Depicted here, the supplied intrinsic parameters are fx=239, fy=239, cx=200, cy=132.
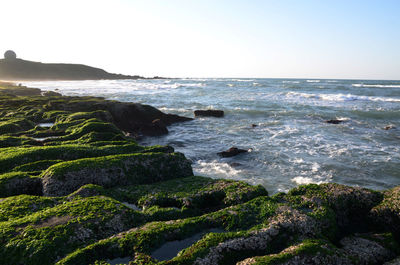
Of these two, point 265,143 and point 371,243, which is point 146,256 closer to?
point 371,243

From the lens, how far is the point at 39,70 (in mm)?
161750

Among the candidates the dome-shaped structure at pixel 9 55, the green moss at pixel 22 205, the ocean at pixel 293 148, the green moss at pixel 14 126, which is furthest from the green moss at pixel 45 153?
the dome-shaped structure at pixel 9 55

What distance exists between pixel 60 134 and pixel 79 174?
854 cm

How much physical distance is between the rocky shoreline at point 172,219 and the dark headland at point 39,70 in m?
171

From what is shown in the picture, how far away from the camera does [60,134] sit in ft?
48.2

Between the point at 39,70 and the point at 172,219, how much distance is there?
638ft

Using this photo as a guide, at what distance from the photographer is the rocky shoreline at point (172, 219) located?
15.0ft

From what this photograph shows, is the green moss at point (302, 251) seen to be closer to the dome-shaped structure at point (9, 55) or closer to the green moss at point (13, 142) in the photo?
the green moss at point (13, 142)

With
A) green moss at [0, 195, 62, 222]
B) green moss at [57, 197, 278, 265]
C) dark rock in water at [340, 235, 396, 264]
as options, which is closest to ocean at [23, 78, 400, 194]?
green moss at [57, 197, 278, 265]

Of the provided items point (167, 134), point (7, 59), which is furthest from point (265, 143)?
point (7, 59)

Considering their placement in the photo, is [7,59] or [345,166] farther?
[7,59]

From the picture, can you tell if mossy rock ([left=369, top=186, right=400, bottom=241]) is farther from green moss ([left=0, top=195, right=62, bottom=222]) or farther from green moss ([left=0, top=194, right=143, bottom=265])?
green moss ([left=0, top=195, right=62, bottom=222])

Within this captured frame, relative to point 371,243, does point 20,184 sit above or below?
above

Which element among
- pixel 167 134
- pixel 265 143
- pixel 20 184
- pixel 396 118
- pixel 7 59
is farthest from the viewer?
pixel 7 59
